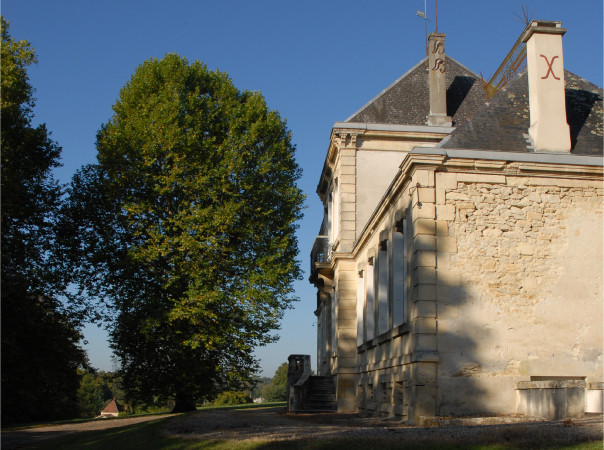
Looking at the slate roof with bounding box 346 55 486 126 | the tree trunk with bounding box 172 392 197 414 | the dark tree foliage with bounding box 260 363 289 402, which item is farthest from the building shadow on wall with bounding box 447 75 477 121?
the dark tree foliage with bounding box 260 363 289 402

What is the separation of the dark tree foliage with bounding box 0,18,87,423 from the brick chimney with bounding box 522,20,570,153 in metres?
13.1

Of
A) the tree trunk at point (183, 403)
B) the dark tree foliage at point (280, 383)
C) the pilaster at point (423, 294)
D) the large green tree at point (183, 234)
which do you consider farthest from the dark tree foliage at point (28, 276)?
the dark tree foliage at point (280, 383)

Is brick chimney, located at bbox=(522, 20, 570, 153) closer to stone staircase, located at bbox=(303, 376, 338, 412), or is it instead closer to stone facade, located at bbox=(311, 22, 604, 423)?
stone facade, located at bbox=(311, 22, 604, 423)

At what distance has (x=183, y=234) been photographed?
720 inches

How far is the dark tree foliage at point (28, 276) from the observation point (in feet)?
54.2

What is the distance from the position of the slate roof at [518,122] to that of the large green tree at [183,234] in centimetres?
881

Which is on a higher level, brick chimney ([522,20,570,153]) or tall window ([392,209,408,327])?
brick chimney ([522,20,570,153])

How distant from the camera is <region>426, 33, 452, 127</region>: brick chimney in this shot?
1953cm

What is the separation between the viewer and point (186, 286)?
19.5 meters

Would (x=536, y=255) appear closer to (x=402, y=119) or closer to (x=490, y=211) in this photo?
(x=490, y=211)

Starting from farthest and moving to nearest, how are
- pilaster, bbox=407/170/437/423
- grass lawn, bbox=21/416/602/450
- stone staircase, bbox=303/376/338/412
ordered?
stone staircase, bbox=303/376/338/412 → pilaster, bbox=407/170/437/423 → grass lawn, bbox=21/416/602/450

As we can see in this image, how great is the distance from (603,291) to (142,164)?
45.6ft

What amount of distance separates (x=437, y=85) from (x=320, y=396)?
36.1ft

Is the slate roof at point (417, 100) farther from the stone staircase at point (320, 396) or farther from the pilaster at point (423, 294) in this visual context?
the stone staircase at point (320, 396)
